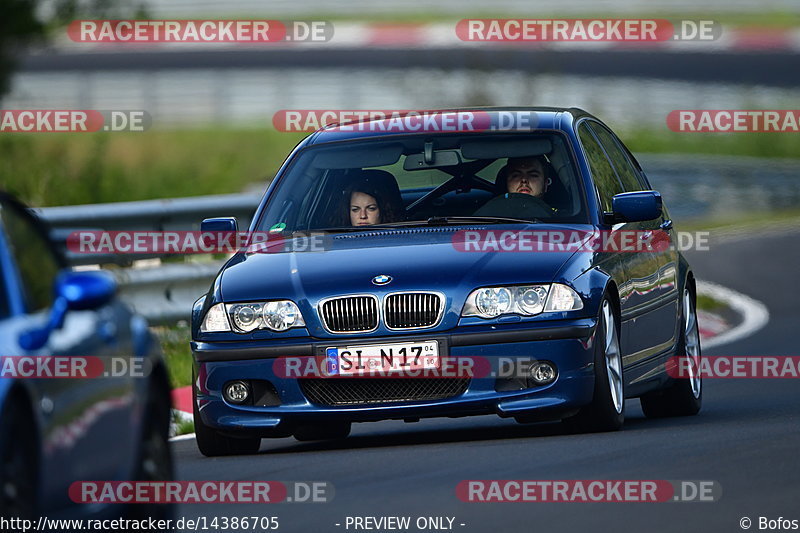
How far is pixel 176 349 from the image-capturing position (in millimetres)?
15227

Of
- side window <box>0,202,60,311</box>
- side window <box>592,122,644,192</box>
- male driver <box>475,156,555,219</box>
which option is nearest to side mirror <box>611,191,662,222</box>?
male driver <box>475,156,555,219</box>

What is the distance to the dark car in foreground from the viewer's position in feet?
19.3

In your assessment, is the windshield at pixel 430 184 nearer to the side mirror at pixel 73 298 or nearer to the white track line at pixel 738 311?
the side mirror at pixel 73 298

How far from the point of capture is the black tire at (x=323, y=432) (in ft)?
34.2

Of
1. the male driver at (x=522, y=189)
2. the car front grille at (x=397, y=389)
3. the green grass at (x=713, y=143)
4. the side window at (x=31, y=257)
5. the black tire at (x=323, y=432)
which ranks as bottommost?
the green grass at (x=713, y=143)

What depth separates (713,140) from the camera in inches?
1478

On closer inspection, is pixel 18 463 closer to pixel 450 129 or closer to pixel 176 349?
pixel 450 129

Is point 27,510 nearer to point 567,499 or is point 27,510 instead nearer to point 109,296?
point 109,296

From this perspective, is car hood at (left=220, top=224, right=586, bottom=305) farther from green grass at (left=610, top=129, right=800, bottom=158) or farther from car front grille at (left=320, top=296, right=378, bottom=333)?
green grass at (left=610, top=129, right=800, bottom=158)

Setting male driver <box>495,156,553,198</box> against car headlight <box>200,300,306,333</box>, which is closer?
car headlight <box>200,300,306,333</box>

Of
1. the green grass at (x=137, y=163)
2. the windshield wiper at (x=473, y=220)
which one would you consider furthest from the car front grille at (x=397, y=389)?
the green grass at (x=137, y=163)

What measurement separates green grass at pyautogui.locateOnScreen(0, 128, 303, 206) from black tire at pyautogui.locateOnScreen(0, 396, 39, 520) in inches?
483

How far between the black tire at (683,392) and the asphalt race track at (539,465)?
121mm

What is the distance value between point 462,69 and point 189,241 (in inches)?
767
